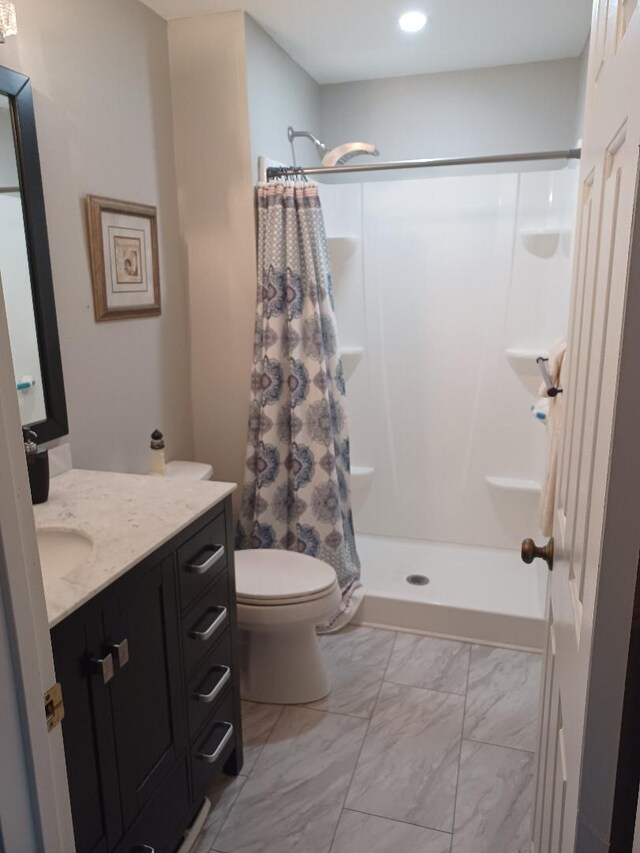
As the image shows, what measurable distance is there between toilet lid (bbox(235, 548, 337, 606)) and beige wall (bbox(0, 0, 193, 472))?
1.85 feet

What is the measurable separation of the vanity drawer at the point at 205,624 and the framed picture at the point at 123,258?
0.98 metres

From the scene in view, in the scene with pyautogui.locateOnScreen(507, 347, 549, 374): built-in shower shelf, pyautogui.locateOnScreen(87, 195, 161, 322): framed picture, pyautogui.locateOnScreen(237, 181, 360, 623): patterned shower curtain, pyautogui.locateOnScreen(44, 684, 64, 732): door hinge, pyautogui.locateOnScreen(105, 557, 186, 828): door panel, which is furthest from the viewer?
pyautogui.locateOnScreen(507, 347, 549, 374): built-in shower shelf

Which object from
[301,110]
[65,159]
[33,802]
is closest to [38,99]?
[65,159]

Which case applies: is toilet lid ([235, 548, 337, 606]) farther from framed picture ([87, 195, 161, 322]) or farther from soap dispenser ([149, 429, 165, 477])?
framed picture ([87, 195, 161, 322])

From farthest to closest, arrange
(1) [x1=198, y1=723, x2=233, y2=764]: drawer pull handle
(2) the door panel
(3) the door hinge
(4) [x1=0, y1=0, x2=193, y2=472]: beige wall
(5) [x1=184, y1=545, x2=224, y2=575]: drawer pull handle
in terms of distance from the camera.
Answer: (4) [x1=0, y1=0, x2=193, y2=472]: beige wall
(1) [x1=198, y1=723, x2=233, y2=764]: drawer pull handle
(5) [x1=184, y1=545, x2=224, y2=575]: drawer pull handle
(2) the door panel
(3) the door hinge

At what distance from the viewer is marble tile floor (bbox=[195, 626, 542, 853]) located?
1.75 meters

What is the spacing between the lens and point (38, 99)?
5.79ft

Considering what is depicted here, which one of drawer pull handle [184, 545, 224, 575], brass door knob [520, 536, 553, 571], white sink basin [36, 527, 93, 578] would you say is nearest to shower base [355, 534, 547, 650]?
drawer pull handle [184, 545, 224, 575]

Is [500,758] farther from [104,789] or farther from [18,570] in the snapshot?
[18,570]

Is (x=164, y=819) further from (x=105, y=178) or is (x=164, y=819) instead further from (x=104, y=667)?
(x=105, y=178)

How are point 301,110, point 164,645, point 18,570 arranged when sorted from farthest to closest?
point 301,110
point 164,645
point 18,570

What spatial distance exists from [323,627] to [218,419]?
3.29ft

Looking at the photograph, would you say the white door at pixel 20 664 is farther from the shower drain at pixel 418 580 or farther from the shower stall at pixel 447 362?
the shower drain at pixel 418 580

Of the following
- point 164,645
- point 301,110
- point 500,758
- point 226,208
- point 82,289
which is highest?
point 301,110
